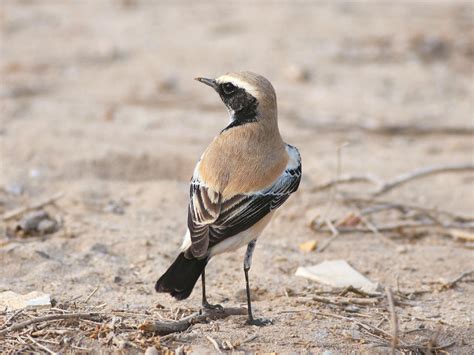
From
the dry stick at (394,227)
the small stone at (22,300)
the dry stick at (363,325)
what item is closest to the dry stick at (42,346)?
the small stone at (22,300)

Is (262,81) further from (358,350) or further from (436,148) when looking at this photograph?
(436,148)

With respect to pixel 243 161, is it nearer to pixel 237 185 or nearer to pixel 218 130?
pixel 237 185

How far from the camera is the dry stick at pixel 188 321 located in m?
4.98

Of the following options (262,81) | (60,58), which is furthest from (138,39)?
(262,81)

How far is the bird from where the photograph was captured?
17.3ft

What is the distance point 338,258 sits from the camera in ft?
22.6

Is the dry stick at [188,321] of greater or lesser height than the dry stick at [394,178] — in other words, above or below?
above

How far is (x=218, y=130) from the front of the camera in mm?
10016

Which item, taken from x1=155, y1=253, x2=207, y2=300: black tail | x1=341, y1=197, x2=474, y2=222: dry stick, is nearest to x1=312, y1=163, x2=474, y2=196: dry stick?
x1=341, y1=197, x2=474, y2=222: dry stick

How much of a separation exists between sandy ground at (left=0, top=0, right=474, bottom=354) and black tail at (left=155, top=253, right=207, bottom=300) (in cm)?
26

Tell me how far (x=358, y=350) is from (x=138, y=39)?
8517mm

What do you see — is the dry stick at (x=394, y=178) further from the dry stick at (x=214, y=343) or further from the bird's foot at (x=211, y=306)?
the dry stick at (x=214, y=343)

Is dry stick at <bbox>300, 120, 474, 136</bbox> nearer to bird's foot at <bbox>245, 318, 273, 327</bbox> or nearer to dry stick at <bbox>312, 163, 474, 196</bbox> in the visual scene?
dry stick at <bbox>312, 163, 474, 196</bbox>

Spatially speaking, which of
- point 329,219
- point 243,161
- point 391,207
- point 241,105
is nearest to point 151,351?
point 243,161
